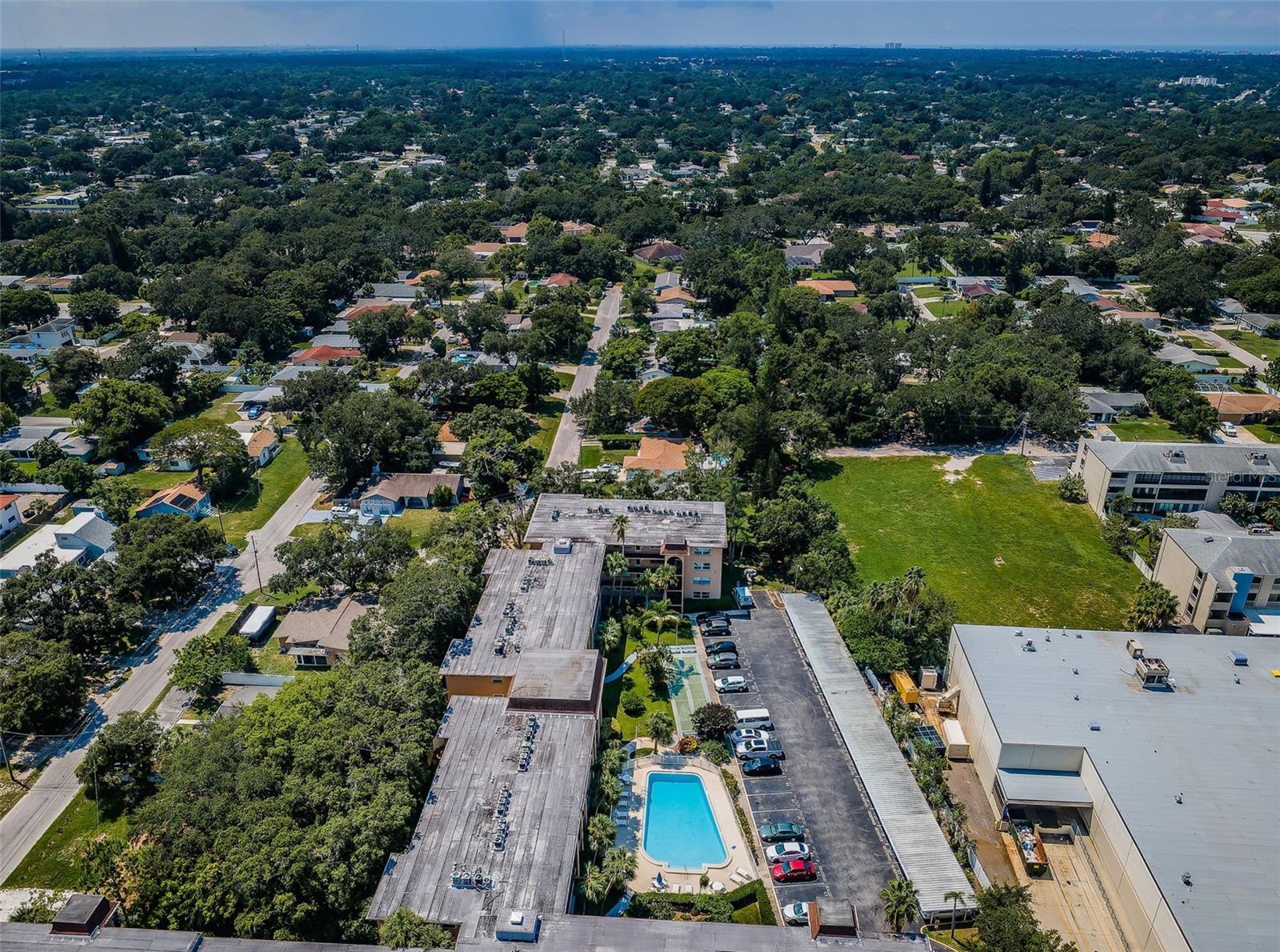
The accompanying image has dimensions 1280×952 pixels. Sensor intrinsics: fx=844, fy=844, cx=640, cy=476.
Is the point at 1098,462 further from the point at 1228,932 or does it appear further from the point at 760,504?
the point at 1228,932

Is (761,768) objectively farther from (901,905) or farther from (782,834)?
(901,905)

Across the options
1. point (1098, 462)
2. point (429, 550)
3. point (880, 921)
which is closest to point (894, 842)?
point (880, 921)

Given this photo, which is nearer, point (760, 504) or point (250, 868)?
point (250, 868)

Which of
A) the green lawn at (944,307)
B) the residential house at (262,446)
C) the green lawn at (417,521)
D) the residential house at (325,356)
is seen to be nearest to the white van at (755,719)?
the green lawn at (417,521)

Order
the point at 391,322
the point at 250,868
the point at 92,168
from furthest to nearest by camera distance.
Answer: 1. the point at 92,168
2. the point at 391,322
3. the point at 250,868

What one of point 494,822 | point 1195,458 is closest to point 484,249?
point 1195,458

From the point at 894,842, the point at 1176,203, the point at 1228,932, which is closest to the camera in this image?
the point at 1228,932

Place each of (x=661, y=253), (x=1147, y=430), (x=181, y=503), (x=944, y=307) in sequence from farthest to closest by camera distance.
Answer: (x=661, y=253), (x=944, y=307), (x=1147, y=430), (x=181, y=503)

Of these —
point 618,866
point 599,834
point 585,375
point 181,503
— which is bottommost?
point 585,375
